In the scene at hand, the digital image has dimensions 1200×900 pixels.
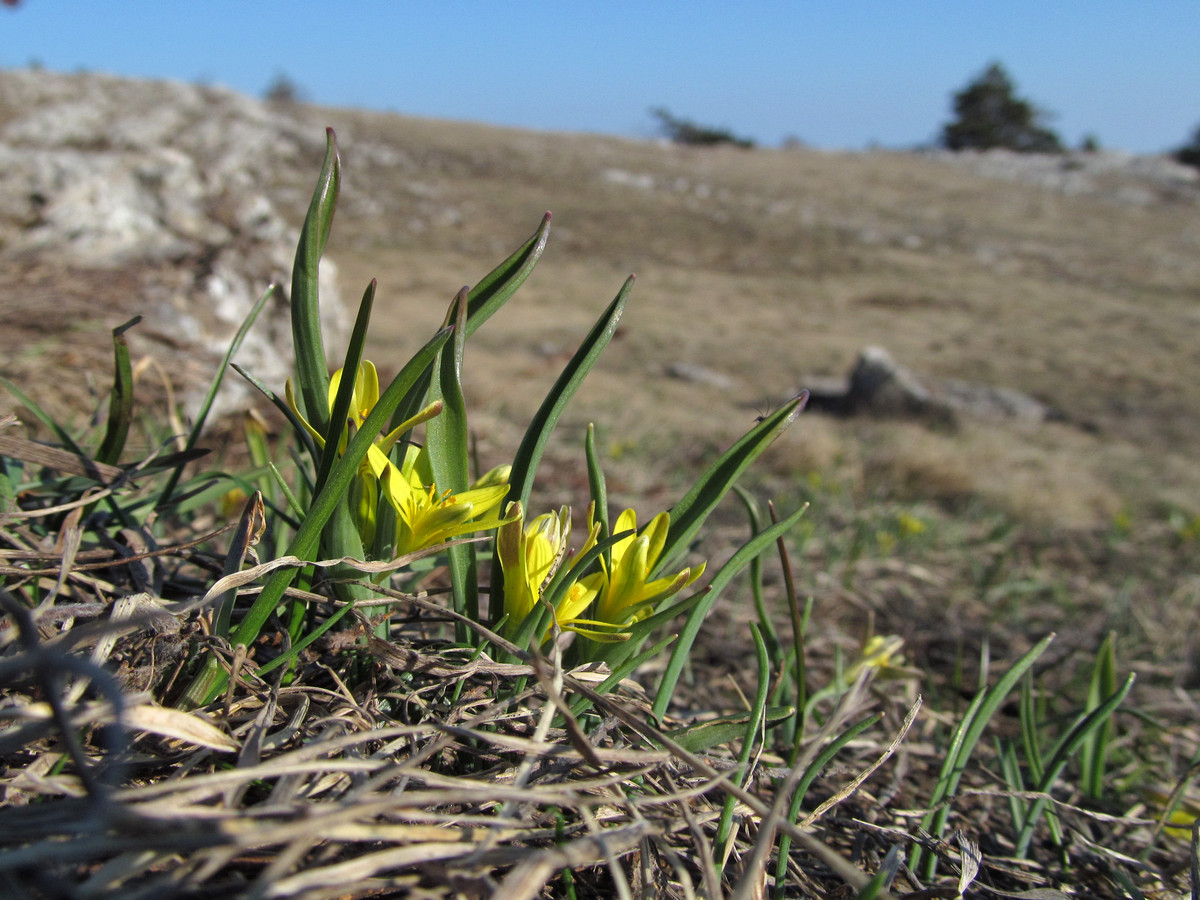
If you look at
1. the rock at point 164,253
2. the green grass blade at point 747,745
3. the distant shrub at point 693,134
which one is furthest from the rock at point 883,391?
the distant shrub at point 693,134

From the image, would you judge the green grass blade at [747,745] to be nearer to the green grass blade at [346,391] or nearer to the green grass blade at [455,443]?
the green grass blade at [455,443]

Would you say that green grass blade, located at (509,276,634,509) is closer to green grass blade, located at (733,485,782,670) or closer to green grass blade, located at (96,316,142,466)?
green grass blade, located at (733,485,782,670)

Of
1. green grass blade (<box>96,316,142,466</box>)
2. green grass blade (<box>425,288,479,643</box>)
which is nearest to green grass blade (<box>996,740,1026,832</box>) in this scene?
green grass blade (<box>425,288,479,643</box>)

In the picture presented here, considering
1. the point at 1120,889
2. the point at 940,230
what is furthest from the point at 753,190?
the point at 1120,889

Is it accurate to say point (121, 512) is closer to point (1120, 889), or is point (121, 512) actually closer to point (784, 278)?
point (1120, 889)

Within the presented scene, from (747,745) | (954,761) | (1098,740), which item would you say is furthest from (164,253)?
(1098,740)

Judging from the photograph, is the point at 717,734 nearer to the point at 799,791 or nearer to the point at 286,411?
the point at 799,791
